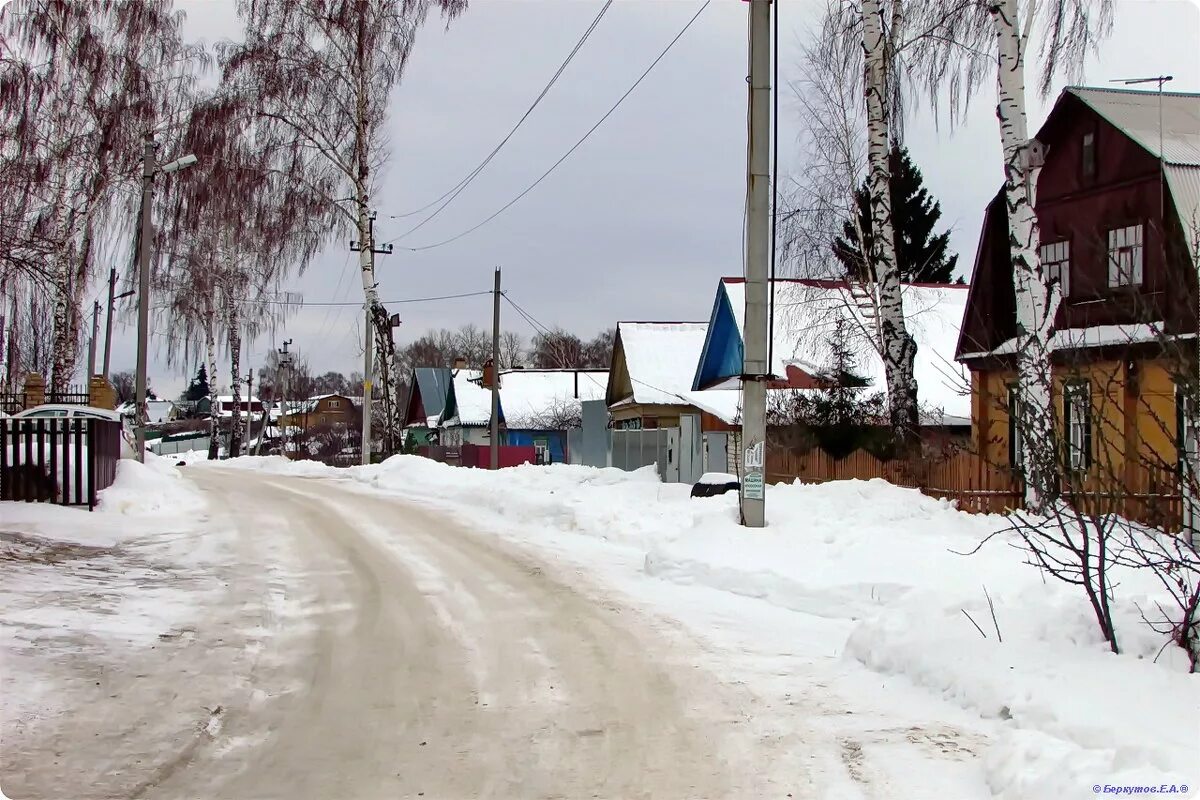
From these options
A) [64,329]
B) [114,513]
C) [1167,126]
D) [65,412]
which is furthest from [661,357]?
[114,513]

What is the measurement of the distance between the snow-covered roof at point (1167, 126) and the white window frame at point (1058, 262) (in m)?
2.22

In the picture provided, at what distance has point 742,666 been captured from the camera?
733 centimetres

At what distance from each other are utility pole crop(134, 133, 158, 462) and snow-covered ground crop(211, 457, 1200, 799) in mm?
12042

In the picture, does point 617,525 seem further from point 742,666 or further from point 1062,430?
point 1062,430

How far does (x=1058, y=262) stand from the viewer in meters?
18.6

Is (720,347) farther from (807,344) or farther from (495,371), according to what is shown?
(495,371)

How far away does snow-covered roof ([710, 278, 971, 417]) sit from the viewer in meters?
25.3

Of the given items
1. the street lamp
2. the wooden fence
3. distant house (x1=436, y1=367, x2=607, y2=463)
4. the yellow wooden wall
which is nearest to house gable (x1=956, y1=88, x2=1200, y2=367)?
the yellow wooden wall

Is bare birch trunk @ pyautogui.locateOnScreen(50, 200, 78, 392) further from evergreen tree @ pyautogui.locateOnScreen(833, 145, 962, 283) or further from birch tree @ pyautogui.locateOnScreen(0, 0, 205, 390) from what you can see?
evergreen tree @ pyautogui.locateOnScreen(833, 145, 962, 283)

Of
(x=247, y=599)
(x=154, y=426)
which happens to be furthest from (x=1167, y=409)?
(x=154, y=426)

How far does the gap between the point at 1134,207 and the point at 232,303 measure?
3009 cm

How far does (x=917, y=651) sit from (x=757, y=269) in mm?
6027

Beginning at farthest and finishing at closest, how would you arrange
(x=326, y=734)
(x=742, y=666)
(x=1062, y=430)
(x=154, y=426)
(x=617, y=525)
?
(x=154, y=426) → (x=617, y=525) → (x=742, y=666) → (x=1062, y=430) → (x=326, y=734)

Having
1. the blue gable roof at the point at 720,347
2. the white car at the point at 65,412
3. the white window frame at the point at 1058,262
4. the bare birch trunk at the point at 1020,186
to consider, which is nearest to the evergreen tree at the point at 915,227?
the blue gable roof at the point at 720,347
